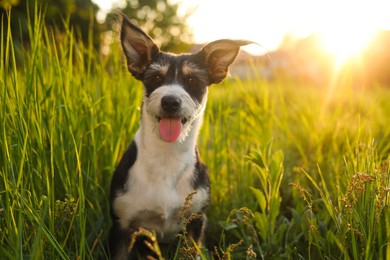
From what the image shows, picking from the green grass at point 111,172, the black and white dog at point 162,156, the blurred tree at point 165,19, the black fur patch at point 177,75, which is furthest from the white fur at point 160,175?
the blurred tree at point 165,19

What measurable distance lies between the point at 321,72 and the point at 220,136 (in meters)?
15.7

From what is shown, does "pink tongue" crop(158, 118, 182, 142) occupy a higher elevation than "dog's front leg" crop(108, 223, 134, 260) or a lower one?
higher

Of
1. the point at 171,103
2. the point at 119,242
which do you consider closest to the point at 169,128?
the point at 171,103

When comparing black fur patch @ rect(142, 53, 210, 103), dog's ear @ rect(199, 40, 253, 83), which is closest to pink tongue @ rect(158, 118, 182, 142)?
black fur patch @ rect(142, 53, 210, 103)

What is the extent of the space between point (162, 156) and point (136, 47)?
2.68ft

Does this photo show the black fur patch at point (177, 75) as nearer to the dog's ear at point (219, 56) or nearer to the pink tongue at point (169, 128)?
the dog's ear at point (219, 56)

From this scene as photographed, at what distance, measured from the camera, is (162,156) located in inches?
118

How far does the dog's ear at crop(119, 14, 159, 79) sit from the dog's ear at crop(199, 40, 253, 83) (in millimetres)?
373

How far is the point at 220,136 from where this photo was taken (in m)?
3.97

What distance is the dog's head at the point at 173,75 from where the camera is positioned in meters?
2.87

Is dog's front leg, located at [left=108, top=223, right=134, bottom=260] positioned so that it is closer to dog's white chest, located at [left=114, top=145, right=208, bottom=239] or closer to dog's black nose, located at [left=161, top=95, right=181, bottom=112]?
dog's white chest, located at [left=114, top=145, right=208, bottom=239]

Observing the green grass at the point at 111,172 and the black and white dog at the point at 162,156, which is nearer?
the green grass at the point at 111,172

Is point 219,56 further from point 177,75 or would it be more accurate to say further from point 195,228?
point 195,228

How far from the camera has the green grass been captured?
238 cm
